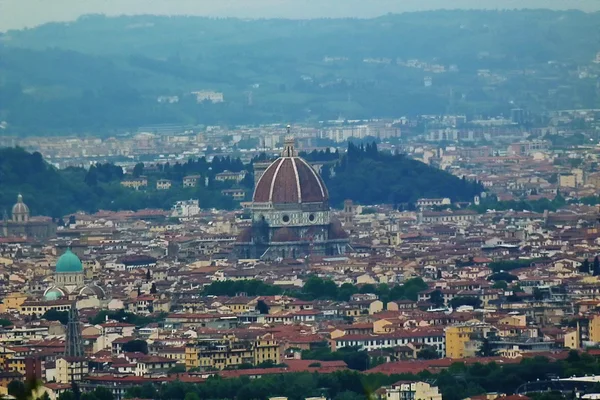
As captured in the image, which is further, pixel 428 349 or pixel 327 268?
pixel 327 268

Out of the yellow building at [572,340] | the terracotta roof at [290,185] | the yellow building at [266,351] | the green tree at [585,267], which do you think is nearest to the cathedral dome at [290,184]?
the terracotta roof at [290,185]

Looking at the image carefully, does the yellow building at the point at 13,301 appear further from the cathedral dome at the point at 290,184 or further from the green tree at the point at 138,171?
the green tree at the point at 138,171

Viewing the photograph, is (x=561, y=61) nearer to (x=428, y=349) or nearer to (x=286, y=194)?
(x=286, y=194)

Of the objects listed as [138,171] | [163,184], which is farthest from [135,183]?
[138,171]

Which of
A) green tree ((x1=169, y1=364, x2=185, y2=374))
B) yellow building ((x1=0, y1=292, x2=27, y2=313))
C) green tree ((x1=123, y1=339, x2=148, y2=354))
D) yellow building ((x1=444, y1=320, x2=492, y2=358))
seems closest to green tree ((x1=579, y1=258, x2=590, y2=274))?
yellow building ((x1=0, y1=292, x2=27, y2=313))

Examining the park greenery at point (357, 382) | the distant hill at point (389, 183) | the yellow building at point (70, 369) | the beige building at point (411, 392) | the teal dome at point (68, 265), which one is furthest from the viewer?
the distant hill at point (389, 183)

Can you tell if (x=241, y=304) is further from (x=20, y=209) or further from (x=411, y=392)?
(x=20, y=209)

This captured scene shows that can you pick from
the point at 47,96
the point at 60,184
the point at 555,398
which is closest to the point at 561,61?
the point at 47,96
